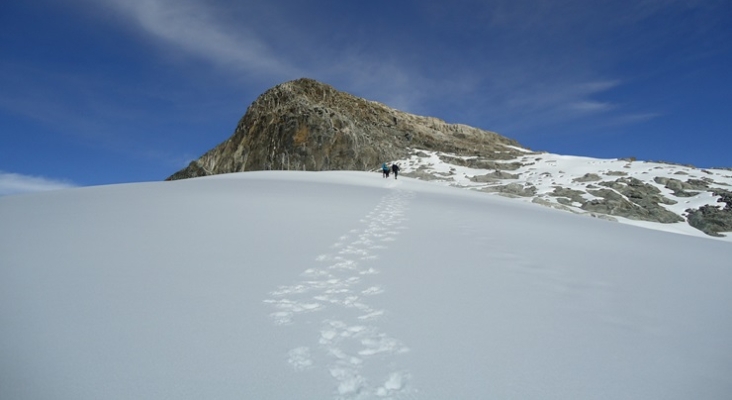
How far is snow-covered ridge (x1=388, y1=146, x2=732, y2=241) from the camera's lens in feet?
97.7

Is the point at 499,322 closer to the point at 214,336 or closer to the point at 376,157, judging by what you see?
the point at 214,336

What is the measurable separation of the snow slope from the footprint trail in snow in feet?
0.06

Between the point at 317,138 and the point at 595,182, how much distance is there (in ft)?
118

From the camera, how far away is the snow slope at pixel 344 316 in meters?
2.96

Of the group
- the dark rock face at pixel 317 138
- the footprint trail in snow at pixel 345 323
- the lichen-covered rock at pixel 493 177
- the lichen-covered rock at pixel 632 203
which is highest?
the dark rock face at pixel 317 138

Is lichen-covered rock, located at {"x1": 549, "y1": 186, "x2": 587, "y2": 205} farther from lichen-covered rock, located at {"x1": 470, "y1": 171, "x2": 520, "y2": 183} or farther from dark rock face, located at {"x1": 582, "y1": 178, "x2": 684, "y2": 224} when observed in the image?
lichen-covered rock, located at {"x1": 470, "y1": 171, "x2": 520, "y2": 183}

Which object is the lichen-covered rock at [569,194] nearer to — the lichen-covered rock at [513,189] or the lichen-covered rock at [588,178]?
the lichen-covered rock at [513,189]

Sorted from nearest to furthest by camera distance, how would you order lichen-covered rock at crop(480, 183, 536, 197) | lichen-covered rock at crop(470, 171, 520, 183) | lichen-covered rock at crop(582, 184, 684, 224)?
lichen-covered rock at crop(582, 184, 684, 224), lichen-covered rock at crop(480, 183, 536, 197), lichen-covered rock at crop(470, 171, 520, 183)

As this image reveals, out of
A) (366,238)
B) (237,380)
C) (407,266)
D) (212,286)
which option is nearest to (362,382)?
(237,380)

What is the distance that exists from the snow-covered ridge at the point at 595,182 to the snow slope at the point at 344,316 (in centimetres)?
2065

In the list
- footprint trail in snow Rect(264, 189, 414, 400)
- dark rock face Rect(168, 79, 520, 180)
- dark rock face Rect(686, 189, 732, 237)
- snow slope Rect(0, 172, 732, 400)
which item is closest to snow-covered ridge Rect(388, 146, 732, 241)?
dark rock face Rect(686, 189, 732, 237)

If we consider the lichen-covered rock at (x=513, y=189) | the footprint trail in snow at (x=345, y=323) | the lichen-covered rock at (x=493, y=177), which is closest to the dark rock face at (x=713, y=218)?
the lichen-covered rock at (x=513, y=189)

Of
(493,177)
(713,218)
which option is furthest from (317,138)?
(713,218)

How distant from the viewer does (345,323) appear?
3.90m
